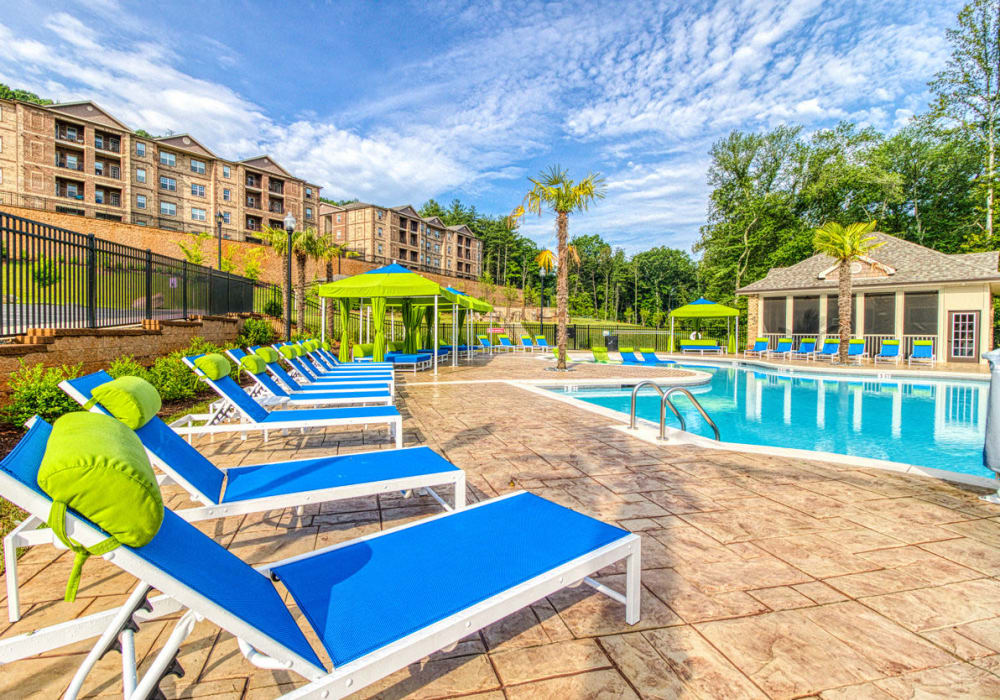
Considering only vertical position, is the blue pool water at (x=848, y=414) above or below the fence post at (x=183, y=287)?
below

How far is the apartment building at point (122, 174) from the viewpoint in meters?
34.5

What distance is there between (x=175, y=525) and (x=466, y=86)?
2000 centimetres

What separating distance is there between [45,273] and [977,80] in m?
38.9

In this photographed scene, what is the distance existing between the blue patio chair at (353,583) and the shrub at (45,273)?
642 cm

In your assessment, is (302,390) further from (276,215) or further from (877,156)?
(276,215)

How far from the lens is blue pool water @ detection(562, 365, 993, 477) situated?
6828 mm

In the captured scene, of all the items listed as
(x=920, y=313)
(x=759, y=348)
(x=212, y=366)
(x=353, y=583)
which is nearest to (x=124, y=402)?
(x=353, y=583)

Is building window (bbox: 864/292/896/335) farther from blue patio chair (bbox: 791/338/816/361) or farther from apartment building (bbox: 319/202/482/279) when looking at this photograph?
apartment building (bbox: 319/202/482/279)

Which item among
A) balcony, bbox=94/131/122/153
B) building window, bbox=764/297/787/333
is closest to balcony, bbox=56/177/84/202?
balcony, bbox=94/131/122/153

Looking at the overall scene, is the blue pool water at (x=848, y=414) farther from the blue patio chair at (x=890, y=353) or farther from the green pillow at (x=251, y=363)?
the green pillow at (x=251, y=363)

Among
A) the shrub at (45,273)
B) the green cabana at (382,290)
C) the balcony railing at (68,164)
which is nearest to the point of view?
the shrub at (45,273)

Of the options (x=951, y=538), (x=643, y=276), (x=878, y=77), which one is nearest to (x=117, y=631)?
(x=951, y=538)

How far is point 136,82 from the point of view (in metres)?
31.0

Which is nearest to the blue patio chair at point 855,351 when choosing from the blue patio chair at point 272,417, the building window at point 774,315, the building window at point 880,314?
the building window at point 880,314
